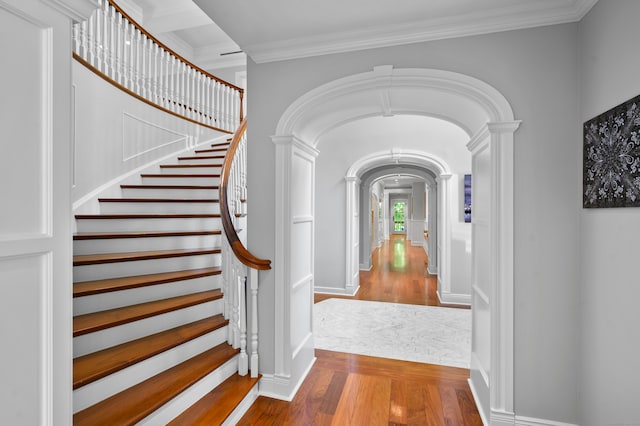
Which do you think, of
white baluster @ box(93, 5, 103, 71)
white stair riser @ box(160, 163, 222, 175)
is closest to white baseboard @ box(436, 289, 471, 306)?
white stair riser @ box(160, 163, 222, 175)

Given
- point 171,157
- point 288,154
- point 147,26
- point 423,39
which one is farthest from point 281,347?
point 147,26

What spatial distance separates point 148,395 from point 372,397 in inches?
61.4

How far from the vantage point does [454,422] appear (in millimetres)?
2174

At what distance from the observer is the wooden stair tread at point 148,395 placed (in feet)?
5.24

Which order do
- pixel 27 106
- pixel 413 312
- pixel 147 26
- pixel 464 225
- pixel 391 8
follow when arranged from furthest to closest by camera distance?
pixel 147 26 < pixel 464 225 < pixel 413 312 < pixel 391 8 < pixel 27 106

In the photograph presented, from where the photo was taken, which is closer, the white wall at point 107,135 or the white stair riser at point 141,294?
the white stair riser at point 141,294

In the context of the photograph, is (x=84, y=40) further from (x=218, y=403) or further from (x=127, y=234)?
(x=218, y=403)

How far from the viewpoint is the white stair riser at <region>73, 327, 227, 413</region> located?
5.41 feet

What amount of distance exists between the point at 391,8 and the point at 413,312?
3794mm

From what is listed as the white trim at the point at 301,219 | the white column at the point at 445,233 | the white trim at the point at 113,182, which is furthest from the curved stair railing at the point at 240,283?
the white column at the point at 445,233

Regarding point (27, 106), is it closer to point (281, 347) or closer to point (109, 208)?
point (281, 347)

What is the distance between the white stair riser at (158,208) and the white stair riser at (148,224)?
0.29 meters

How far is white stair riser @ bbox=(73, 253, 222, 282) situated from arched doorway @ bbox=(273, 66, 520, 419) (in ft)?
3.15

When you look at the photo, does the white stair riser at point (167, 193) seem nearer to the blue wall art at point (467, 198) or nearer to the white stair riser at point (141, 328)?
the white stair riser at point (141, 328)
